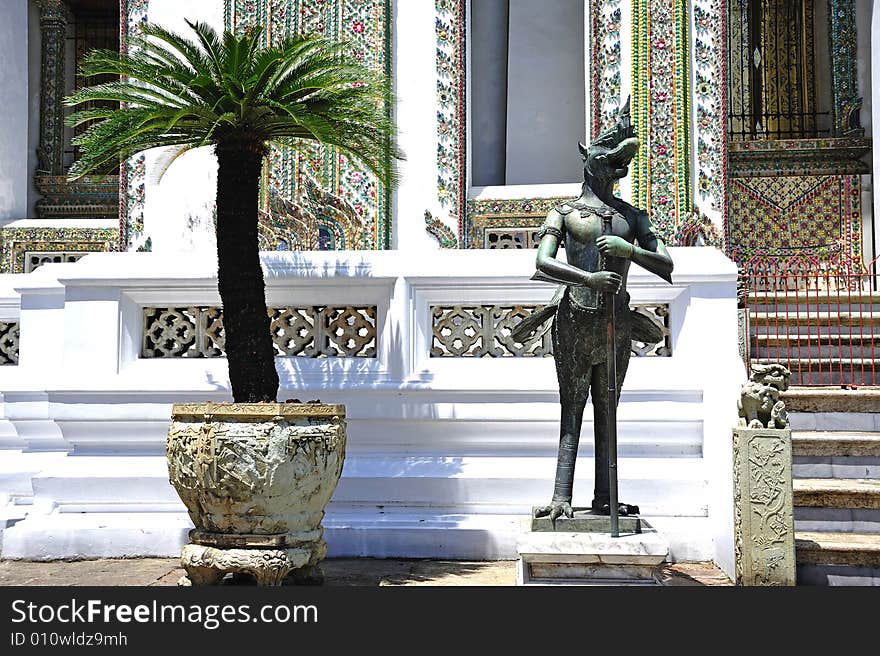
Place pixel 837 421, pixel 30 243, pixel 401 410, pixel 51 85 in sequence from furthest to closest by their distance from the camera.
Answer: pixel 51 85 → pixel 30 243 → pixel 837 421 → pixel 401 410

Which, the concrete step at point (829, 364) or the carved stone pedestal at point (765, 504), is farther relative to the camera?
the concrete step at point (829, 364)

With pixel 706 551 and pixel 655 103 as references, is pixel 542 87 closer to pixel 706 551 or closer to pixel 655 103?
pixel 655 103

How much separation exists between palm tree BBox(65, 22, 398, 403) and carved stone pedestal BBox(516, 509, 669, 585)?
6.47 feet

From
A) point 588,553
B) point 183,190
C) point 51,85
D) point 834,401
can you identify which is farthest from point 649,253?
point 51,85

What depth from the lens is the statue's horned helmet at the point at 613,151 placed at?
17.4 feet

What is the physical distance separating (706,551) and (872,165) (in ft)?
23.9

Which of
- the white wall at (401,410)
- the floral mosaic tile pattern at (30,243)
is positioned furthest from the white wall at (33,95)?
the white wall at (401,410)

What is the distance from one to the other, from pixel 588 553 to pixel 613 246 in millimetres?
1502

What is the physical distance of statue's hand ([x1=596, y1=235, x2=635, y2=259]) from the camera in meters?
5.11

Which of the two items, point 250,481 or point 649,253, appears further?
point 250,481

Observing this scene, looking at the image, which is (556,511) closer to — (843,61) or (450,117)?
(450,117)

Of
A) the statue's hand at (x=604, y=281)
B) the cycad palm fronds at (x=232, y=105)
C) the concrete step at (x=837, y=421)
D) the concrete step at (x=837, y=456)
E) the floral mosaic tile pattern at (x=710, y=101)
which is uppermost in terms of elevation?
the floral mosaic tile pattern at (x=710, y=101)

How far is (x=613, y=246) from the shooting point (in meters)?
5.11

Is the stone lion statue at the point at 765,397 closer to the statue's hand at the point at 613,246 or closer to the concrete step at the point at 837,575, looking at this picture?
the concrete step at the point at 837,575
